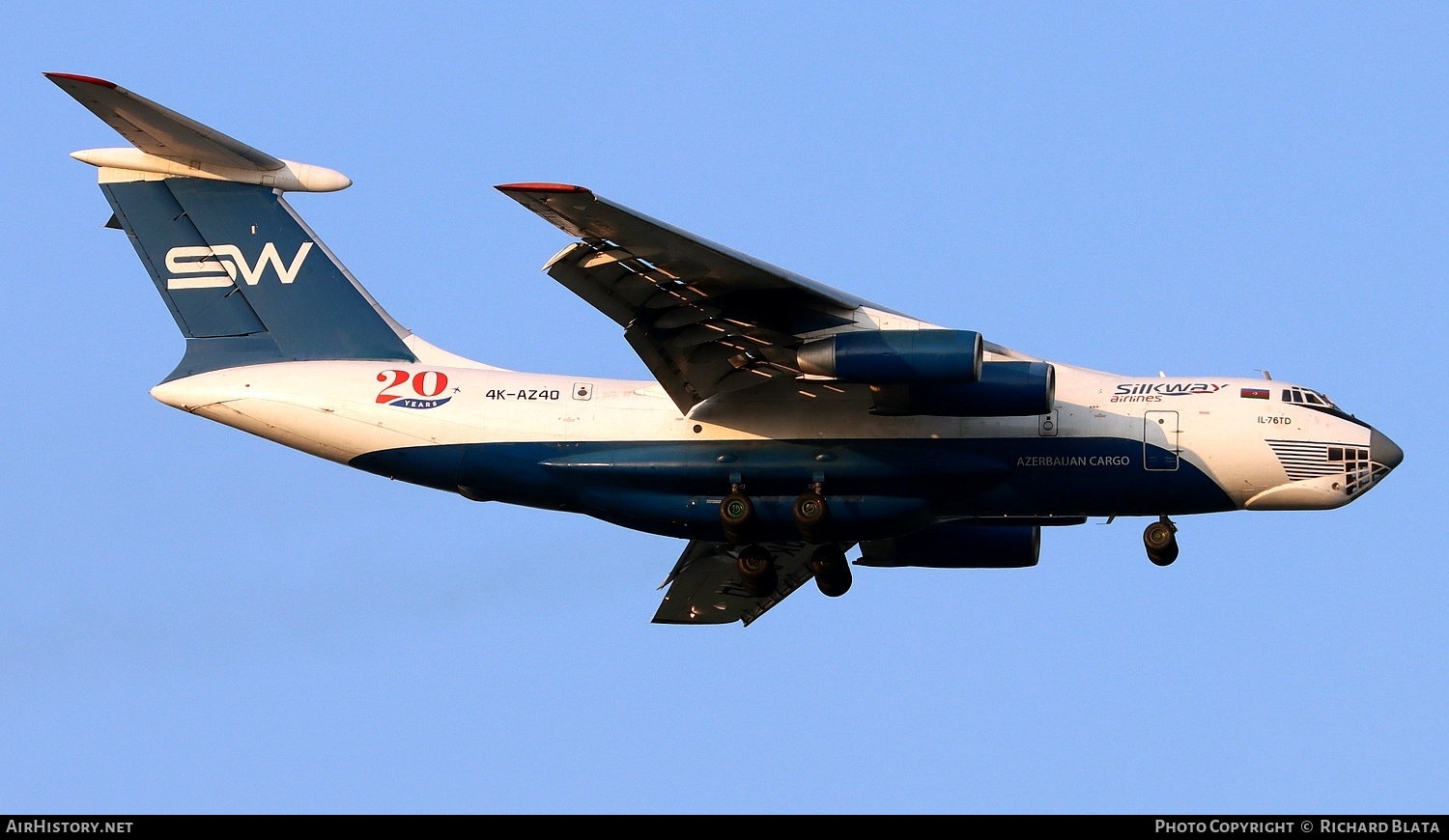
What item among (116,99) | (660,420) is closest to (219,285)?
(116,99)

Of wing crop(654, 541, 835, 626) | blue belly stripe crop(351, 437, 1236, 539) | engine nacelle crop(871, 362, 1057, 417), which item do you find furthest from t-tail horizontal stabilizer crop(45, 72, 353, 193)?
engine nacelle crop(871, 362, 1057, 417)

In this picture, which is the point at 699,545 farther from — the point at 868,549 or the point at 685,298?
the point at 685,298

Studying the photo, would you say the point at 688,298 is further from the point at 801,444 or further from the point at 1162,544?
the point at 1162,544

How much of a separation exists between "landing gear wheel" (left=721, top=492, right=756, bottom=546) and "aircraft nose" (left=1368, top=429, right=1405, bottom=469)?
4.80 m

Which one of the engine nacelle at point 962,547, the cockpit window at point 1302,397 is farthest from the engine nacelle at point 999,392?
the engine nacelle at point 962,547

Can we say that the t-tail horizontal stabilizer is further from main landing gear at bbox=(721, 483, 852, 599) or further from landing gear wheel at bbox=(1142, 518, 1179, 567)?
landing gear wheel at bbox=(1142, 518, 1179, 567)

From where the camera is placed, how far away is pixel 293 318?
57.7 ft

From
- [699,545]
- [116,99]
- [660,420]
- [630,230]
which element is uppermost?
[116,99]

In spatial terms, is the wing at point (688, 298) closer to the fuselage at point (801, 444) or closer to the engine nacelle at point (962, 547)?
the fuselage at point (801, 444)

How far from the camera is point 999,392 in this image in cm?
1548

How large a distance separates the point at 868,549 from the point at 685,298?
380 centimetres

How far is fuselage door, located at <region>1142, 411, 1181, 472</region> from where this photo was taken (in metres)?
16.0

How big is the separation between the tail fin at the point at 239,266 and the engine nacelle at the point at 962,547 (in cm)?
448
